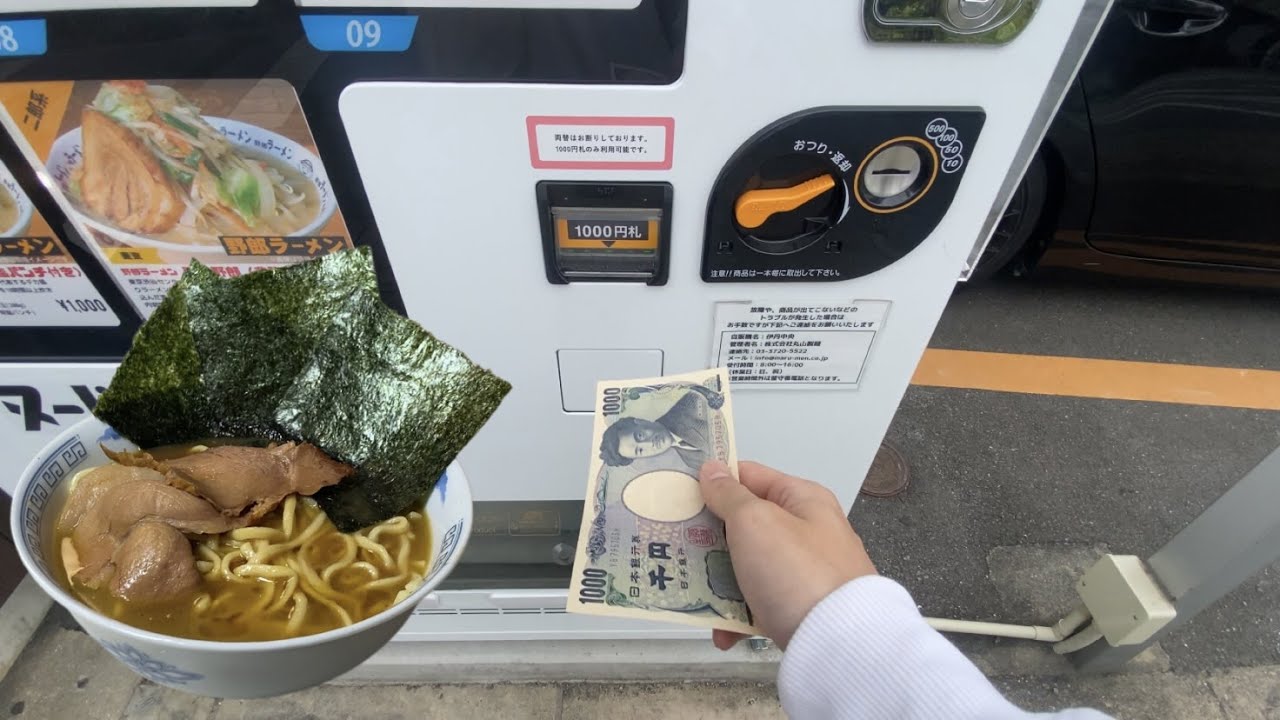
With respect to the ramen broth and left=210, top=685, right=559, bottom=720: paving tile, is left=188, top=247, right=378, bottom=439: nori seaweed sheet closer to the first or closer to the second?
the ramen broth

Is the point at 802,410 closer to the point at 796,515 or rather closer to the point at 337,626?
the point at 796,515

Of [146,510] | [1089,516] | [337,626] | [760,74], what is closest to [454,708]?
[337,626]

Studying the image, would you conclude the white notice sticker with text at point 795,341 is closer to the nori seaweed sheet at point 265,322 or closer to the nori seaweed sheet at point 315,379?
the nori seaweed sheet at point 315,379

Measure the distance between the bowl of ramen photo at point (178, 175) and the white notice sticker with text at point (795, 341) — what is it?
58cm

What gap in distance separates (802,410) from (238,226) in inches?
34.6

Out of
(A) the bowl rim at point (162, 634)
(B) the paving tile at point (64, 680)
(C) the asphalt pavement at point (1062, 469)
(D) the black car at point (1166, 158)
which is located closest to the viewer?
(A) the bowl rim at point (162, 634)

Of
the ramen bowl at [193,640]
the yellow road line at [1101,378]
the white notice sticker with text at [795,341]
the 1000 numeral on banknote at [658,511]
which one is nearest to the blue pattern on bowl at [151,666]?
the ramen bowl at [193,640]

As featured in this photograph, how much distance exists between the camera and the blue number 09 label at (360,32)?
0.79 m

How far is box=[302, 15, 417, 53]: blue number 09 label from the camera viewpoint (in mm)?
789

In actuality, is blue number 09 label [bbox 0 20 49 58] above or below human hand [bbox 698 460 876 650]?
above

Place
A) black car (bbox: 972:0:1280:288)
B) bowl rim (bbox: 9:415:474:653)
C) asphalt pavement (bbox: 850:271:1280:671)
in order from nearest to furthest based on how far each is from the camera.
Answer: bowl rim (bbox: 9:415:474:653) < asphalt pavement (bbox: 850:271:1280:671) < black car (bbox: 972:0:1280:288)

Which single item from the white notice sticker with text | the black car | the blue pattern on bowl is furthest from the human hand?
the black car

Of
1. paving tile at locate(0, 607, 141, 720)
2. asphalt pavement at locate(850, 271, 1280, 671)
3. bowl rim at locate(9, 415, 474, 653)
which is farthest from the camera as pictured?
asphalt pavement at locate(850, 271, 1280, 671)

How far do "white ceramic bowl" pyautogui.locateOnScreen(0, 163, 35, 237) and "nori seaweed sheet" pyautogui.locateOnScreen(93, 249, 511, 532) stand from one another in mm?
333
